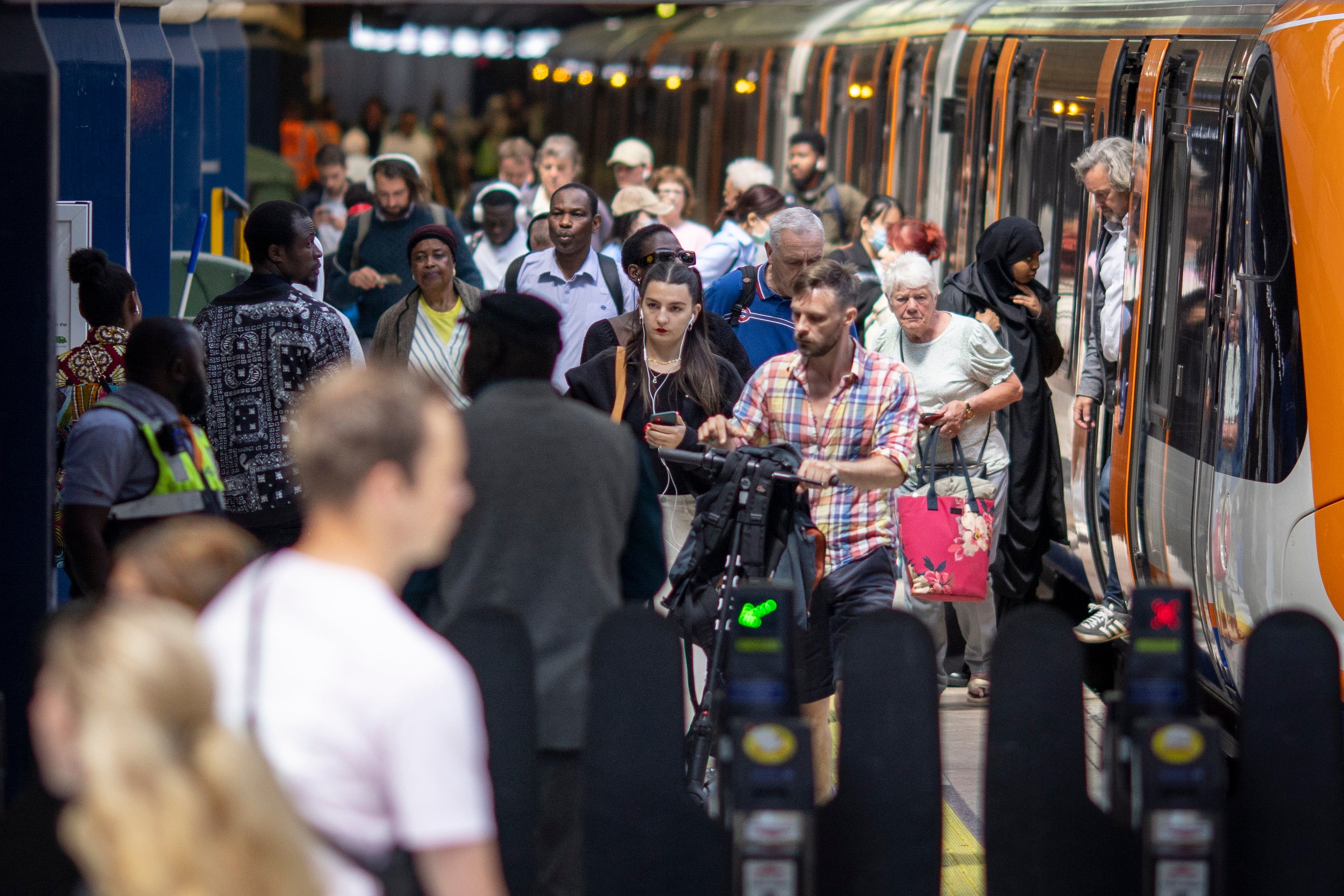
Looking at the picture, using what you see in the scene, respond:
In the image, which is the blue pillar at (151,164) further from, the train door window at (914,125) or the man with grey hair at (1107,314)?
the man with grey hair at (1107,314)

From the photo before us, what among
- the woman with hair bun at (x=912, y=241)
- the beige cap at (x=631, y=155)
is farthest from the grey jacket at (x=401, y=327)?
the beige cap at (x=631, y=155)

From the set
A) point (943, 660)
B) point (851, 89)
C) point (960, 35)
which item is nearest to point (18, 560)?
point (943, 660)

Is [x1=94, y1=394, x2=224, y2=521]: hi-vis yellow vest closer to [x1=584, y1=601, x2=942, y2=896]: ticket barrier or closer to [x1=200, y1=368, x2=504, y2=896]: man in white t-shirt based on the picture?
[x1=584, y1=601, x2=942, y2=896]: ticket barrier

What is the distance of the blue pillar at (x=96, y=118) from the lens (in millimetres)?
7938

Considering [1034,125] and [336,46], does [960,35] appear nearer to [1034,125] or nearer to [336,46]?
[1034,125]

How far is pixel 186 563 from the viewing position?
9.03 ft

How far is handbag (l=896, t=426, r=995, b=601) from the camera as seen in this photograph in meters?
6.45

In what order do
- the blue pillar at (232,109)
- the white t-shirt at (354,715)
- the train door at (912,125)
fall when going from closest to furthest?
the white t-shirt at (354,715), the train door at (912,125), the blue pillar at (232,109)

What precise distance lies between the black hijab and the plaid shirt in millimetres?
2176

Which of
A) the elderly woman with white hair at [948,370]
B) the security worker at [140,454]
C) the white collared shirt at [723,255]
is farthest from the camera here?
the white collared shirt at [723,255]

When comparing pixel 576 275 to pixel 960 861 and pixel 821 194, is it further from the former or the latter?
pixel 821 194

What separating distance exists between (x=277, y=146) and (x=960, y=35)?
Result: 12.5 m

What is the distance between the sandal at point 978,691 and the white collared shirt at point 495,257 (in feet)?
13.8

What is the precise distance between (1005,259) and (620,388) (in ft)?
8.11
